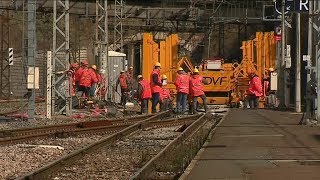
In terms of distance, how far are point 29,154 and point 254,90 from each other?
1749cm

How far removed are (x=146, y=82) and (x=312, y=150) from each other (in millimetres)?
13609

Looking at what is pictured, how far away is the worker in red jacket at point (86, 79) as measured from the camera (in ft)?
89.8

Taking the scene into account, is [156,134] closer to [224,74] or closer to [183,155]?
[183,155]

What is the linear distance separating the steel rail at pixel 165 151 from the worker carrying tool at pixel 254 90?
6.66m

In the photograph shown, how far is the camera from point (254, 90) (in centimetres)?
2866

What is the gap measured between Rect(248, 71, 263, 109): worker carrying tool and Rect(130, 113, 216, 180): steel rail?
666 centimetres

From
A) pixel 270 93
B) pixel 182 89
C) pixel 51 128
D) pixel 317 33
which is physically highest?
pixel 317 33

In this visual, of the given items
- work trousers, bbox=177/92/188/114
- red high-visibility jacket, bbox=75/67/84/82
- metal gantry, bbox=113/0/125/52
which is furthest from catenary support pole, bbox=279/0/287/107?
metal gantry, bbox=113/0/125/52

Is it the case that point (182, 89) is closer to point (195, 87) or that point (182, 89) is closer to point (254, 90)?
point (195, 87)

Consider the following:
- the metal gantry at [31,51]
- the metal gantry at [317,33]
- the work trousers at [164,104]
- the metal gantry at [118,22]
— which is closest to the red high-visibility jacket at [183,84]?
the work trousers at [164,104]

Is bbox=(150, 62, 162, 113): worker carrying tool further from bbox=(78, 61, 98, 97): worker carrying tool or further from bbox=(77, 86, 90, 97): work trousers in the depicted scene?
bbox=(77, 86, 90, 97): work trousers

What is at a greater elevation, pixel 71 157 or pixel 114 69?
pixel 114 69

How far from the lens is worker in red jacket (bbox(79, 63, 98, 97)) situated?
2738 cm

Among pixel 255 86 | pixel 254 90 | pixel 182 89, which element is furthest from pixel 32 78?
pixel 254 90
